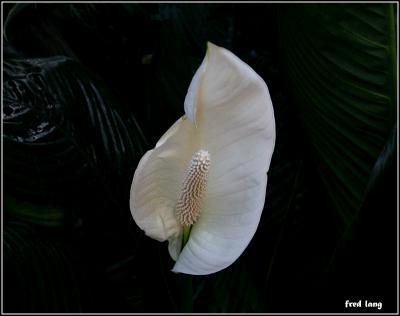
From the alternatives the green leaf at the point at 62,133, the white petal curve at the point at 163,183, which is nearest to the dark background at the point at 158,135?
the green leaf at the point at 62,133

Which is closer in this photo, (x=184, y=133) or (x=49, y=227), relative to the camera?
(x=184, y=133)

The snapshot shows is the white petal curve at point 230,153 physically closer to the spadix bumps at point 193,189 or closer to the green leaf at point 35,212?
the spadix bumps at point 193,189

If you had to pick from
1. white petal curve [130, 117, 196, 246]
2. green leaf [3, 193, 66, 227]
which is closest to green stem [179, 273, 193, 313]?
white petal curve [130, 117, 196, 246]

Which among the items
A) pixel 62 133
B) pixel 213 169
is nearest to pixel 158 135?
pixel 62 133

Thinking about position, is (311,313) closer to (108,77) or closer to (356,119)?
(356,119)

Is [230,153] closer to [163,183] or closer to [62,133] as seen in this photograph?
[163,183]

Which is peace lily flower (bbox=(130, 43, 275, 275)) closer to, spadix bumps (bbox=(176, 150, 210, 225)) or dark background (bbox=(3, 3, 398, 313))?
spadix bumps (bbox=(176, 150, 210, 225))

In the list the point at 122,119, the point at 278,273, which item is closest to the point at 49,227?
the point at 122,119
